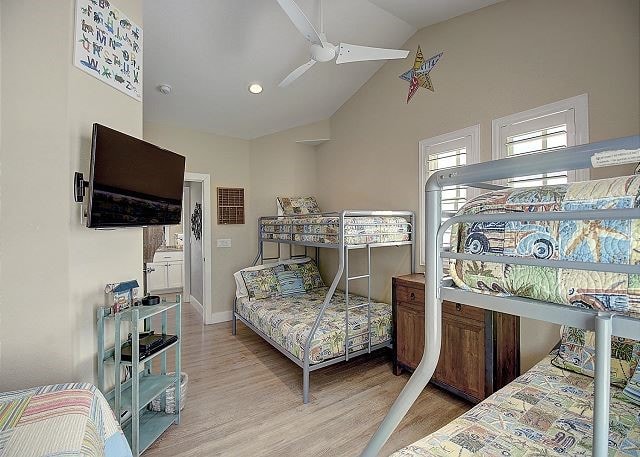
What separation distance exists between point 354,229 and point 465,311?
3.65 feet

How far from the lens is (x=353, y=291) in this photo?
4090 mm

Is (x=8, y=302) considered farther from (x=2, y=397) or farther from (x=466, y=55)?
(x=466, y=55)

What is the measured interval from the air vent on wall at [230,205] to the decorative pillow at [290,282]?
1.07 m

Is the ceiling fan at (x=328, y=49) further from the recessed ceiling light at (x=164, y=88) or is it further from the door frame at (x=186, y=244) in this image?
the door frame at (x=186, y=244)

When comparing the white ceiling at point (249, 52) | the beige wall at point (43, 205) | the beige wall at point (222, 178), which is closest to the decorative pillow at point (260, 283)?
the beige wall at point (222, 178)

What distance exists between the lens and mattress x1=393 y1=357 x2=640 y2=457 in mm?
1197

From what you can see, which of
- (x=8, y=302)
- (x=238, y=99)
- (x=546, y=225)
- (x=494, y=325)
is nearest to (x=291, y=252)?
(x=238, y=99)

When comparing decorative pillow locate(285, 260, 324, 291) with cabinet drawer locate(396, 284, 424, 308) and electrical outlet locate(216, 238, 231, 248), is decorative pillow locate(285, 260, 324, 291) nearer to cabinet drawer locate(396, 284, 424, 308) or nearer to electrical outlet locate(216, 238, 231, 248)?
electrical outlet locate(216, 238, 231, 248)

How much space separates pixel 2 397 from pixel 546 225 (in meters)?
2.05

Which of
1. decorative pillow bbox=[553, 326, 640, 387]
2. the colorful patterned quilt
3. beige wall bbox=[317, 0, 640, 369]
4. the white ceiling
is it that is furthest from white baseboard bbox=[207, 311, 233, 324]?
the colorful patterned quilt

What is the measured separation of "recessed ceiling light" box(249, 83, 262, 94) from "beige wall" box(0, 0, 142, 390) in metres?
1.90

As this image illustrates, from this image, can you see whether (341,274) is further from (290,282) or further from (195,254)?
(195,254)

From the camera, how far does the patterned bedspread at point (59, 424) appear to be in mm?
990

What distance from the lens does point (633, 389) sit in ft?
4.78
